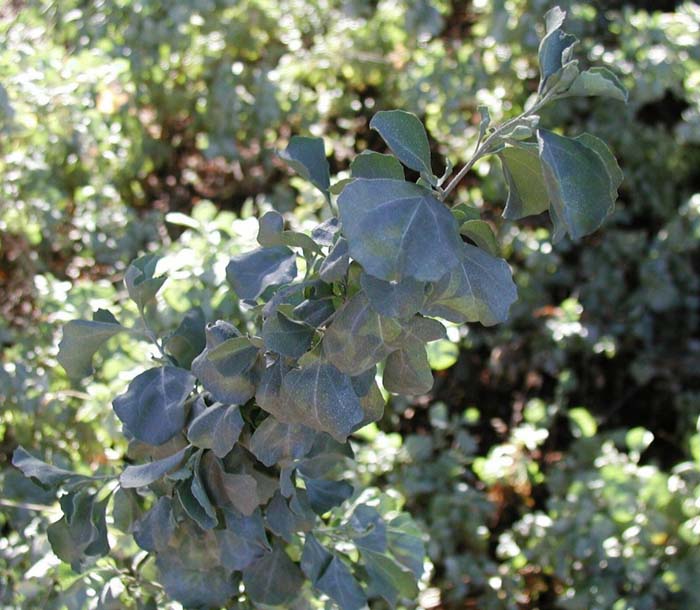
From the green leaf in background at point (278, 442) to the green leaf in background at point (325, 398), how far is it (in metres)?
0.09

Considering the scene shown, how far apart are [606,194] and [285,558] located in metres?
0.75

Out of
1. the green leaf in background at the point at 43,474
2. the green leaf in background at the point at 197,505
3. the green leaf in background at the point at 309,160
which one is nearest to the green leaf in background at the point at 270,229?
the green leaf in background at the point at 309,160

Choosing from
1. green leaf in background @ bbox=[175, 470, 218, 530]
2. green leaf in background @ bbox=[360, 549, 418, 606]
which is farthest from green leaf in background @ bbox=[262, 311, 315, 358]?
green leaf in background @ bbox=[360, 549, 418, 606]

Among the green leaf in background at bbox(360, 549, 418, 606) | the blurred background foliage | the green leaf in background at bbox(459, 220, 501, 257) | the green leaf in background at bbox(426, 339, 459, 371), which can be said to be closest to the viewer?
the green leaf in background at bbox(459, 220, 501, 257)

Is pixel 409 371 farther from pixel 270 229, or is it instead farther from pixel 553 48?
pixel 553 48

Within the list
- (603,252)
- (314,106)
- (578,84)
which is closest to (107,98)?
(314,106)

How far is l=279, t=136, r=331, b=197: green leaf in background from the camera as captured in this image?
123cm

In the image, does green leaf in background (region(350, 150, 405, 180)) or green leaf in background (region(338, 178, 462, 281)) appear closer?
green leaf in background (region(338, 178, 462, 281))

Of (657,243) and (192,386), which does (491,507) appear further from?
(192,386)

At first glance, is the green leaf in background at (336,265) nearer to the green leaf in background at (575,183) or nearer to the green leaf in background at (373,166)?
the green leaf in background at (373,166)

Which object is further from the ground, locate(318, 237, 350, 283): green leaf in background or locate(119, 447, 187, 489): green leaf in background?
locate(318, 237, 350, 283): green leaf in background

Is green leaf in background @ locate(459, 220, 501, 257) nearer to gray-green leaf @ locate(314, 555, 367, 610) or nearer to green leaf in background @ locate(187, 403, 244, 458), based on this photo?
green leaf in background @ locate(187, 403, 244, 458)

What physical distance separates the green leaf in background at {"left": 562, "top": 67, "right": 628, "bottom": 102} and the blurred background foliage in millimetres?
951

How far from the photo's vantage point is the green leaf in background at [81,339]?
4.23 feet
